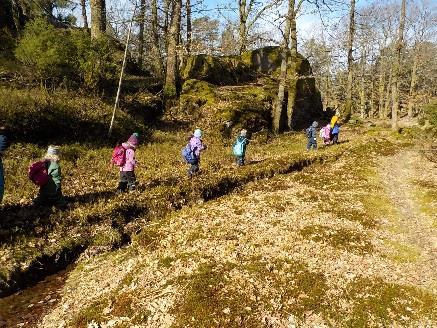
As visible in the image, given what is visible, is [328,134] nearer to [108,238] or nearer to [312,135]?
[312,135]

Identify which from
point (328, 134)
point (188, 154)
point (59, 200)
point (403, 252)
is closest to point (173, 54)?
point (328, 134)

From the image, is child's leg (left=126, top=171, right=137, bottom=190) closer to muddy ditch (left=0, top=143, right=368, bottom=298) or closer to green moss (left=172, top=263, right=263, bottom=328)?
muddy ditch (left=0, top=143, right=368, bottom=298)

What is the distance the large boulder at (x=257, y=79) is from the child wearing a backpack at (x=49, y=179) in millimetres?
15149

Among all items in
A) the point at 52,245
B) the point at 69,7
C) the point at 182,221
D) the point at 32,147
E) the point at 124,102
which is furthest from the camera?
the point at 69,7

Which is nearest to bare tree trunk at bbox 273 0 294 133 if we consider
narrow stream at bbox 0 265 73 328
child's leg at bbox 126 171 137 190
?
child's leg at bbox 126 171 137 190

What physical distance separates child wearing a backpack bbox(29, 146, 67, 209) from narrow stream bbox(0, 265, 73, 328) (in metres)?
2.90

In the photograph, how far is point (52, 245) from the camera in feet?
35.1

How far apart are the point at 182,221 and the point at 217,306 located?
490 cm

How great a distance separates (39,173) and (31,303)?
4.09 m

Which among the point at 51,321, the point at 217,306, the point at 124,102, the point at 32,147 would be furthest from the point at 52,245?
the point at 124,102

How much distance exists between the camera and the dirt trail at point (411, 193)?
1248 cm

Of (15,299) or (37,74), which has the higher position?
(37,74)

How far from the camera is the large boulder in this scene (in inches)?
1096

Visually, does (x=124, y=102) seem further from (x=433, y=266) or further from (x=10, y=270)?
(x=433, y=266)
